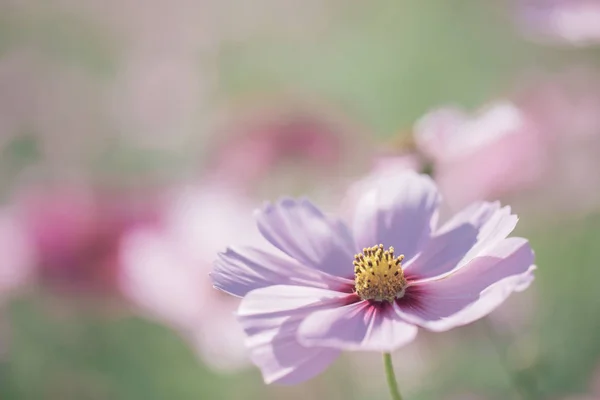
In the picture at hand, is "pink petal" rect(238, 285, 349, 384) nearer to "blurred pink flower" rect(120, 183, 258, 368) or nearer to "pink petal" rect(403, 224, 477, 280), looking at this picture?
"pink petal" rect(403, 224, 477, 280)

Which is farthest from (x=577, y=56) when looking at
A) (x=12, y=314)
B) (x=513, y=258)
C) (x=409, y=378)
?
(x=513, y=258)

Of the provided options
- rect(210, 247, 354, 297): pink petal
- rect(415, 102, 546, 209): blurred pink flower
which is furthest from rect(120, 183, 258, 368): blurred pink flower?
rect(210, 247, 354, 297): pink petal

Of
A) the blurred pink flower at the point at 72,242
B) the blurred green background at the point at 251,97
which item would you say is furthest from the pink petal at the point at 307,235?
the blurred pink flower at the point at 72,242

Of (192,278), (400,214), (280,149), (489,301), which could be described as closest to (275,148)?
(280,149)

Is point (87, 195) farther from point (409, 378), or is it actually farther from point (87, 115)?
point (87, 115)

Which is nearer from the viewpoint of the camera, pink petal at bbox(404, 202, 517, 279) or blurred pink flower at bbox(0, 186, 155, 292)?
pink petal at bbox(404, 202, 517, 279)

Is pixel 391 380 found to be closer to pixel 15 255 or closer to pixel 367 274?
pixel 367 274

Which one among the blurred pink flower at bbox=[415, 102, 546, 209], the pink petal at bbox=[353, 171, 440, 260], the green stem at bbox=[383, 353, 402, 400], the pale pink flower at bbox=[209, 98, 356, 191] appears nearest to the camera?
the green stem at bbox=[383, 353, 402, 400]
